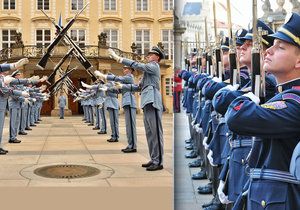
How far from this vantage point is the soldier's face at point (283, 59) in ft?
6.26

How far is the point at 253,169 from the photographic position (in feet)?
6.58

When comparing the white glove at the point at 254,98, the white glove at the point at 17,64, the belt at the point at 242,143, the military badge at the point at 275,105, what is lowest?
the belt at the point at 242,143

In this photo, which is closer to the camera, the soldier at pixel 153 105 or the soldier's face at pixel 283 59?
the soldier's face at pixel 283 59

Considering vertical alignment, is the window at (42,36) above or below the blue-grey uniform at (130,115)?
above

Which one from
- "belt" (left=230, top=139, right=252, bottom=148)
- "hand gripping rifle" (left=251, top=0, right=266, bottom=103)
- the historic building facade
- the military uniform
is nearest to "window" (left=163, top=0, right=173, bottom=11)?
the historic building facade

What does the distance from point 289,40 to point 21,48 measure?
12.1m

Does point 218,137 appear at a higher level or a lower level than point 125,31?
lower

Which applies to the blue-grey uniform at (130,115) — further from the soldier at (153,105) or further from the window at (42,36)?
the window at (42,36)

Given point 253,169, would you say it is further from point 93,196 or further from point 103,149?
point 103,149

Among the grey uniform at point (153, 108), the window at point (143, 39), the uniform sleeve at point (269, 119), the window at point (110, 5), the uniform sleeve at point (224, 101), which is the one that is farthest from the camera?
the window at point (110, 5)

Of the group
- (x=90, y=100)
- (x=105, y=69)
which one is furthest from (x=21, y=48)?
(x=105, y=69)

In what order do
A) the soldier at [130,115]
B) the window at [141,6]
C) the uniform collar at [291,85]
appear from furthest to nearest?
the window at [141,6] < the soldier at [130,115] < the uniform collar at [291,85]

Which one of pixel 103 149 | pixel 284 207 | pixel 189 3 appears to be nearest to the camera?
pixel 284 207

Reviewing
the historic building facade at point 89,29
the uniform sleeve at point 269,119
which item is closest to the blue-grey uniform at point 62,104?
the historic building facade at point 89,29
